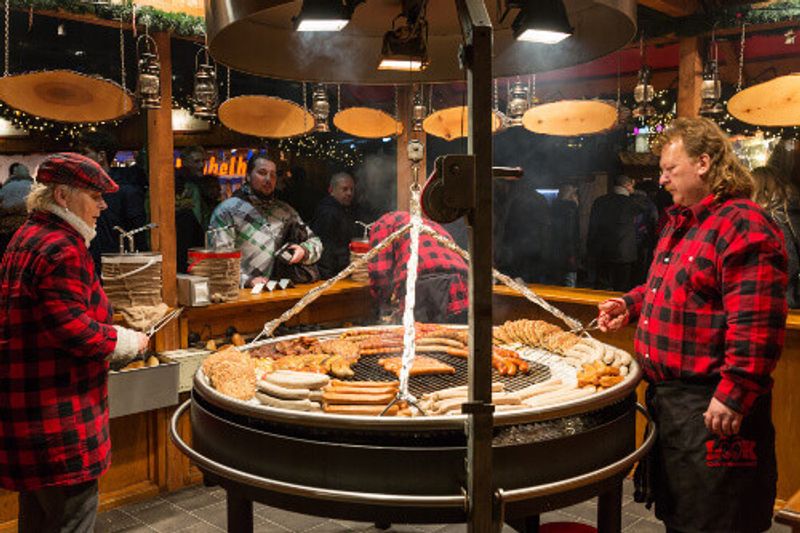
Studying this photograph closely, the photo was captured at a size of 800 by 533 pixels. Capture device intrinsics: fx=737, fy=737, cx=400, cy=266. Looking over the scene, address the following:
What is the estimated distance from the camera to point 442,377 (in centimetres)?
321

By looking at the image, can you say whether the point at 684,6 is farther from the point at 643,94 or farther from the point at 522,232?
the point at 522,232

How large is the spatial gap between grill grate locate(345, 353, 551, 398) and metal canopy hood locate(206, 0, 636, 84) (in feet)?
4.08

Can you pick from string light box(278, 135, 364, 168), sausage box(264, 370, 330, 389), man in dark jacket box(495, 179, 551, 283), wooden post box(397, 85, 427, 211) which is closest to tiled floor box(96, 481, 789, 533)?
sausage box(264, 370, 330, 389)

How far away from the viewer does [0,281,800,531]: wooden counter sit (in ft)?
16.7

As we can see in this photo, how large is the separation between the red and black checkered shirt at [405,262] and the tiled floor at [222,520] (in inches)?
60.6

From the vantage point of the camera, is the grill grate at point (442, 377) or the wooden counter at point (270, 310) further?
the wooden counter at point (270, 310)

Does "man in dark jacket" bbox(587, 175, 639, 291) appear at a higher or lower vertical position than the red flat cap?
lower

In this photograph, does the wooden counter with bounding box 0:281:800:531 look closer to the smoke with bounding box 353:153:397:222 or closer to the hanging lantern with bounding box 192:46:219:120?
the hanging lantern with bounding box 192:46:219:120

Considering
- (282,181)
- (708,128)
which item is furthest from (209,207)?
(708,128)

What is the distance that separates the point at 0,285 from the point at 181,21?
8.09 ft

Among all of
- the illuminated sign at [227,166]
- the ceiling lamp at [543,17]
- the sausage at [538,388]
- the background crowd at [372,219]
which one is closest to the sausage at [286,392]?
the sausage at [538,388]

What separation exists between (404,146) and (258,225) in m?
1.85

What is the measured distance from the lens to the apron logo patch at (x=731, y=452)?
120 inches

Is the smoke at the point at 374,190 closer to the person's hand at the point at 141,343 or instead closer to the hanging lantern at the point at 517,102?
the hanging lantern at the point at 517,102
